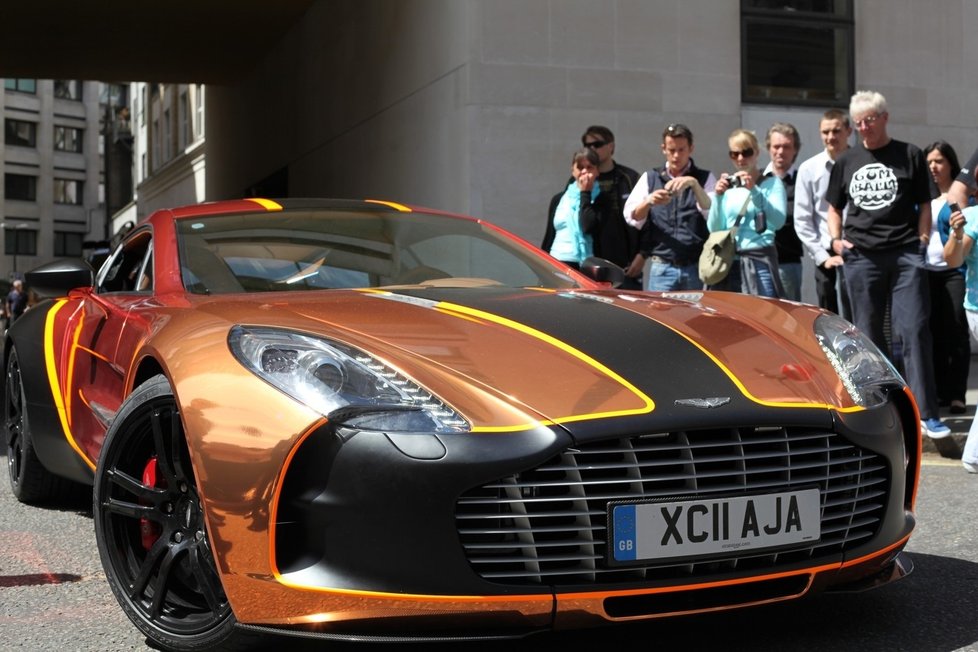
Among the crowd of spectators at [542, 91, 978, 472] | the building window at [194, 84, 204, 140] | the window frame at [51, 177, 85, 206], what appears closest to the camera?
the crowd of spectators at [542, 91, 978, 472]

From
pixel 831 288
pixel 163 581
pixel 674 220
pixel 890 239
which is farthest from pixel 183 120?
pixel 163 581

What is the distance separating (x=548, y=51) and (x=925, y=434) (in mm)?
6238

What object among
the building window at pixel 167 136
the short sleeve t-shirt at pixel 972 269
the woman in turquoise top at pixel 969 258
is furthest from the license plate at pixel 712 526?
the building window at pixel 167 136

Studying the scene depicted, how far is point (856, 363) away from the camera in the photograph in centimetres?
330

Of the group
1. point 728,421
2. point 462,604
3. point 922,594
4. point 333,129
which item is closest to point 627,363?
point 728,421

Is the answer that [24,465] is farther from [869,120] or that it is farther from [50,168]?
[50,168]

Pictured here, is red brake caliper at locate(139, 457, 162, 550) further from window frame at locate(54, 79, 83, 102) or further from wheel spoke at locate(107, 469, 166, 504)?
window frame at locate(54, 79, 83, 102)

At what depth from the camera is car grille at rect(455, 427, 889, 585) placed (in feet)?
8.62

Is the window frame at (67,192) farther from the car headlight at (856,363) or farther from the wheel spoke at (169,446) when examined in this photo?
the car headlight at (856,363)

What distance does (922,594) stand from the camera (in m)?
3.59

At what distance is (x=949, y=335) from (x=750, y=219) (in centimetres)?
222

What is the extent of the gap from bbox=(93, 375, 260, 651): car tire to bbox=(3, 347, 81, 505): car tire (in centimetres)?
190

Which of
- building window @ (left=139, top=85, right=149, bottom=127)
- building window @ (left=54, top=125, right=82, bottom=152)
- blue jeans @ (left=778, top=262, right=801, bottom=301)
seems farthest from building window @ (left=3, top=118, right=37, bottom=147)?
blue jeans @ (left=778, top=262, right=801, bottom=301)

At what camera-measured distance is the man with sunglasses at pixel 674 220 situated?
718cm
